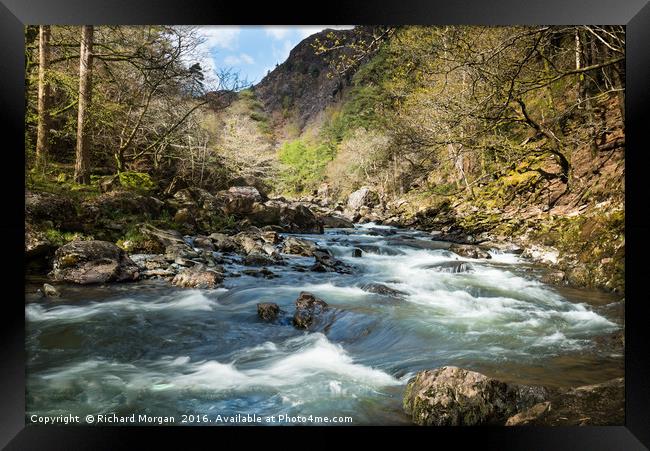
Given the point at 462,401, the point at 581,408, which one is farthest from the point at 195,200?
the point at 581,408

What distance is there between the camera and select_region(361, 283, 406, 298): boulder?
3.79 meters

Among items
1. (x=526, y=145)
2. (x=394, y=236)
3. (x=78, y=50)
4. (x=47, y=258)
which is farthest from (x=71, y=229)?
(x=526, y=145)

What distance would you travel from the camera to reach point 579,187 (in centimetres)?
354

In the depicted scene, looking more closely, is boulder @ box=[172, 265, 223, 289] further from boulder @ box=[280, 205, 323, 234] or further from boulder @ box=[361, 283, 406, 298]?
boulder @ box=[361, 283, 406, 298]

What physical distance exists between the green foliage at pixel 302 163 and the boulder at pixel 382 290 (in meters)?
1.28

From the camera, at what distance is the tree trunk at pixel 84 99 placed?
3.31 meters

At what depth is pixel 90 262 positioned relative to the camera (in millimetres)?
3334

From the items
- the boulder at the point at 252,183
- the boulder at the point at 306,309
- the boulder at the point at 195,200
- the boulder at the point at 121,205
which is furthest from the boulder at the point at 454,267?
the boulder at the point at 121,205

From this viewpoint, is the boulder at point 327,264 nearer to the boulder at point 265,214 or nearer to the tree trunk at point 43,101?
the boulder at point 265,214

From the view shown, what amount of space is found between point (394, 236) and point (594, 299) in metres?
2.23

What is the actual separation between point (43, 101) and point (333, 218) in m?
2.89

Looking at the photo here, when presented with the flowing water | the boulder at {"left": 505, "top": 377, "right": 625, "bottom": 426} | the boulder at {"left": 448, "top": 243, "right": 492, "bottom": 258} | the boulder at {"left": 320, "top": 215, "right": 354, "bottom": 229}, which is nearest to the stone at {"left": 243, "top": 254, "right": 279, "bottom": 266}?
the flowing water

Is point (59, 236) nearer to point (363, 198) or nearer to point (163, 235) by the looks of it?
point (163, 235)
